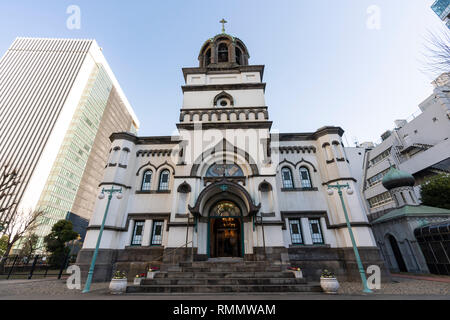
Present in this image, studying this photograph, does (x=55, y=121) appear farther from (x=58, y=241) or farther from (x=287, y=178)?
(x=287, y=178)

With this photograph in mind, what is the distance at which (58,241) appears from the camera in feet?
91.9

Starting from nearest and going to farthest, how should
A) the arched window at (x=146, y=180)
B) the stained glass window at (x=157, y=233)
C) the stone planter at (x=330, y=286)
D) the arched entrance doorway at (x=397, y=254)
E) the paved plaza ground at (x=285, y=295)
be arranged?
the paved plaza ground at (x=285, y=295) → the stone planter at (x=330, y=286) → the stained glass window at (x=157, y=233) → the arched window at (x=146, y=180) → the arched entrance doorway at (x=397, y=254)

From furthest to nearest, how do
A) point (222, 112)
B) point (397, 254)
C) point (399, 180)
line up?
point (399, 180) → point (397, 254) → point (222, 112)

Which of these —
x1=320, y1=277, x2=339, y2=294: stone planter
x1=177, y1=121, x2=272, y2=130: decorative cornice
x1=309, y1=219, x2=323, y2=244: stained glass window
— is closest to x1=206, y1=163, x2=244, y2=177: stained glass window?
x1=177, y1=121, x2=272, y2=130: decorative cornice

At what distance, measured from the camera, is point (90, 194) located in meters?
73.6

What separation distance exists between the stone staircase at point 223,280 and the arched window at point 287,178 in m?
7.09

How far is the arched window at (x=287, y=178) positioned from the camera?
1670 centimetres

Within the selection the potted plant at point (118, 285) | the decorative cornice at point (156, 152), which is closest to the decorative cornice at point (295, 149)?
the decorative cornice at point (156, 152)

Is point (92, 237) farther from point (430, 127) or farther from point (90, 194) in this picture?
point (90, 194)

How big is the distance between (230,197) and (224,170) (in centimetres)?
227

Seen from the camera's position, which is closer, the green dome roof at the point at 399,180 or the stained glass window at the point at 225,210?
the stained glass window at the point at 225,210

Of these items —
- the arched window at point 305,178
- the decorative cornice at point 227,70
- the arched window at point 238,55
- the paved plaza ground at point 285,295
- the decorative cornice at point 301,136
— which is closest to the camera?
the paved plaza ground at point 285,295

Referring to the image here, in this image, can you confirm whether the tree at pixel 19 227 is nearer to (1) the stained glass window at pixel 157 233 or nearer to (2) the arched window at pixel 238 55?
(1) the stained glass window at pixel 157 233

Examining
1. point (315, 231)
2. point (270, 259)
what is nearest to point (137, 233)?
point (270, 259)
